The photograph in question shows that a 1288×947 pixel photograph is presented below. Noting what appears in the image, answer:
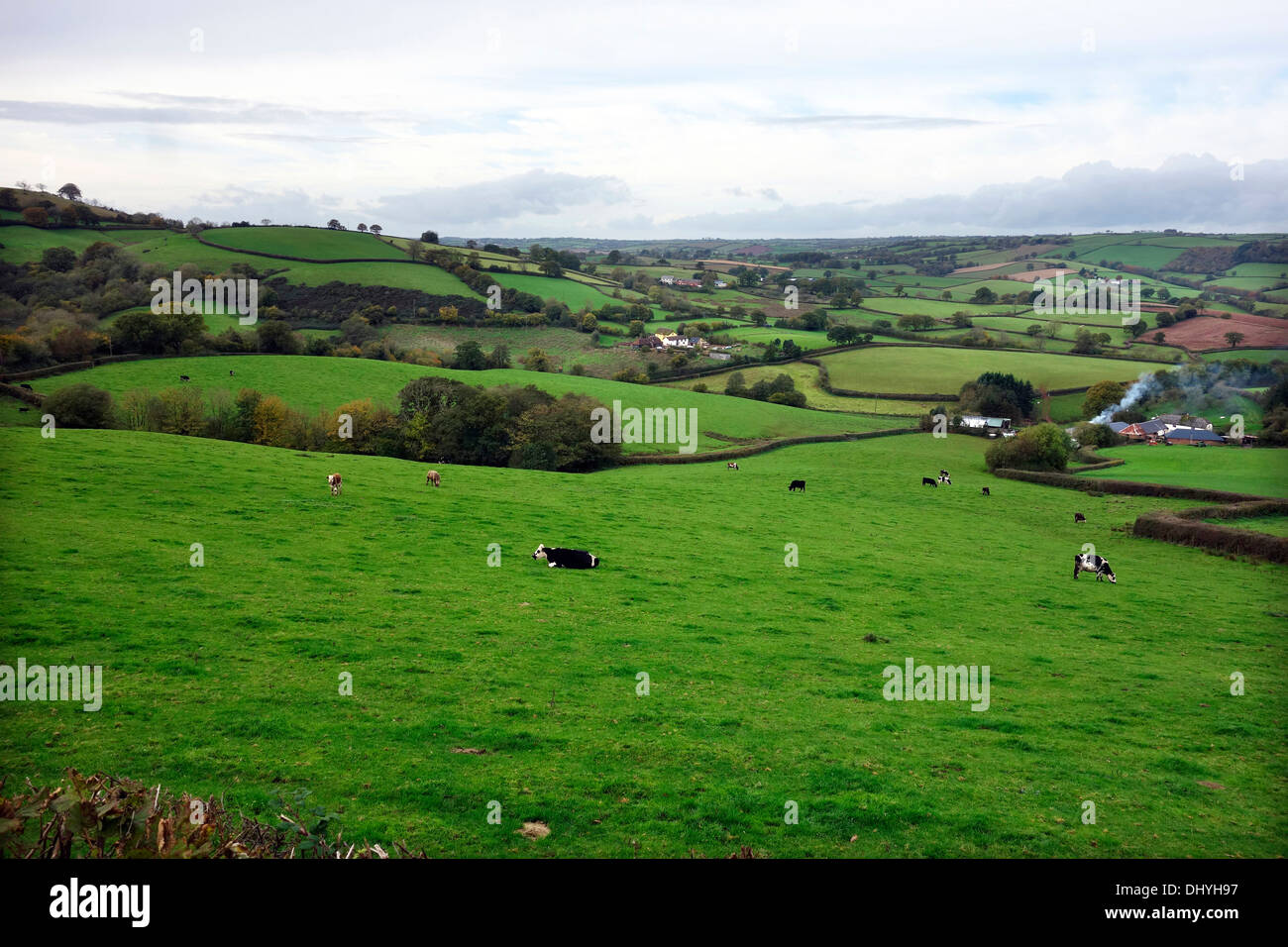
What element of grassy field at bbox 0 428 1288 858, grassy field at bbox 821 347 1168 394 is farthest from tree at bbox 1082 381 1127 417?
grassy field at bbox 0 428 1288 858

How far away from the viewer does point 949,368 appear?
288 feet

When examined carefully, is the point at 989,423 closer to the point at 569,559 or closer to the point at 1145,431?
the point at 1145,431

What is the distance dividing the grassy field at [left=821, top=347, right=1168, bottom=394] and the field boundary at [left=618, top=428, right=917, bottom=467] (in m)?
23.3

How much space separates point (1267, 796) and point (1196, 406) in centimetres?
7607

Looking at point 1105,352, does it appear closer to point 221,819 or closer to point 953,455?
point 953,455

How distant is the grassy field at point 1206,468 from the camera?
1480 inches

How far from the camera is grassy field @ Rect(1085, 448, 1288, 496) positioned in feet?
123

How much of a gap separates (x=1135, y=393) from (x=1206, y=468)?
35728 millimetres

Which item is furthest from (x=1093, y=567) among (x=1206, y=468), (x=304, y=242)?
(x=304, y=242)

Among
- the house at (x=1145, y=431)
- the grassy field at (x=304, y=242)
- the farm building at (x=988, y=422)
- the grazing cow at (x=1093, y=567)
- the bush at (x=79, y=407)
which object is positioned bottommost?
the grazing cow at (x=1093, y=567)

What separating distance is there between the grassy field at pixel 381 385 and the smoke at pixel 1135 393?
22.6 metres

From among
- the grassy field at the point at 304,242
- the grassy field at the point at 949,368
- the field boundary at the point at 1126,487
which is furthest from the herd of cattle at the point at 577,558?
the grassy field at the point at 304,242

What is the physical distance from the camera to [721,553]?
992 inches

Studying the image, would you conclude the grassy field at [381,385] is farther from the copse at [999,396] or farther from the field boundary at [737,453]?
the copse at [999,396]
